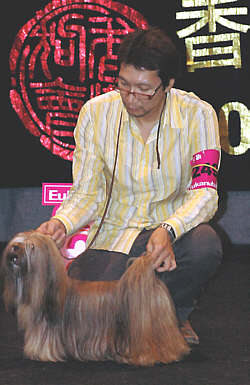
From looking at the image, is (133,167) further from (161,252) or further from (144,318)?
(144,318)

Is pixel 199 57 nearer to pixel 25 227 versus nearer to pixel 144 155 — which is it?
pixel 25 227

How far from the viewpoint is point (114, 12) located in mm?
5121

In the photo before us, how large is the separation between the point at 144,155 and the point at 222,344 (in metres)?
0.82

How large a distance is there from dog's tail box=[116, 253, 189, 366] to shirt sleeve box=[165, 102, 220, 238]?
0.26 m

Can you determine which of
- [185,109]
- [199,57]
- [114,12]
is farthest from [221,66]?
[185,109]

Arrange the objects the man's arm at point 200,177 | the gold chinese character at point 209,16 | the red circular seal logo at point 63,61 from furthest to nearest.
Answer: the red circular seal logo at point 63,61 < the gold chinese character at point 209,16 < the man's arm at point 200,177

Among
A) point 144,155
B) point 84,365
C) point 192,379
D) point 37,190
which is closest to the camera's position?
point 192,379

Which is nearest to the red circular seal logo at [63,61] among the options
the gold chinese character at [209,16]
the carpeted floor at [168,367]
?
the gold chinese character at [209,16]

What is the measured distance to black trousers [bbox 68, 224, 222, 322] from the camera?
252 centimetres

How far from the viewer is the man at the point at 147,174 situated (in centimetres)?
249

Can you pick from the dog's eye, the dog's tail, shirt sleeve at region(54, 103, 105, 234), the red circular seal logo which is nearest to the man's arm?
the dog's tail

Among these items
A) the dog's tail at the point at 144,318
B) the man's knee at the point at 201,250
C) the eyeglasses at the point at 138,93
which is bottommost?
the dog's tail at the point at 144,318

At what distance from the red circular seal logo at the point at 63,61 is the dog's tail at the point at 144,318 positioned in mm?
3143

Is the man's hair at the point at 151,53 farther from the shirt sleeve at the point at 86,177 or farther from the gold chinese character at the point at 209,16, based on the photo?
the gold chinese character at the point at 209,16
